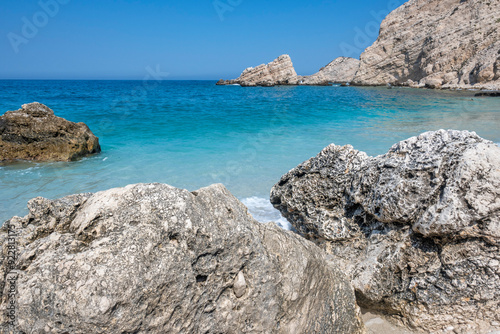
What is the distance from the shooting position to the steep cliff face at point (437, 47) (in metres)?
40.2

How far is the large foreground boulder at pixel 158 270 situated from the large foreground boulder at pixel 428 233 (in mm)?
724

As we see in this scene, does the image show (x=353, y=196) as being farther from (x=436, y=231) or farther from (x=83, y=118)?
(x=83, y=118)

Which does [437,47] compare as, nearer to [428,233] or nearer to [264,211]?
[264,211]

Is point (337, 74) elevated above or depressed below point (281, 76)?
above

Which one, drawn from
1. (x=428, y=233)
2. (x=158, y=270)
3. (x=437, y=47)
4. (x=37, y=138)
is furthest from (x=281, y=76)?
(x=158, y=270)

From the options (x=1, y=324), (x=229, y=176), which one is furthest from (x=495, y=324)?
(x=229, y=176)

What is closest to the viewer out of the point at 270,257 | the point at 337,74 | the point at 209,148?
the point at 270,257

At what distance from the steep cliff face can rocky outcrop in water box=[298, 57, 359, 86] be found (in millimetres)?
13345

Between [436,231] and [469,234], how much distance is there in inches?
9.9

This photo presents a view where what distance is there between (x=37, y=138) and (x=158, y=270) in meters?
9.40

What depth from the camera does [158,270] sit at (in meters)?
1.83

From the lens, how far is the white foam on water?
16.3ft

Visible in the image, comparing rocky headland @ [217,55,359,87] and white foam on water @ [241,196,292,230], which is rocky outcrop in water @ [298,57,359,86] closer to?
rocky headland @ [217,55,359,87]

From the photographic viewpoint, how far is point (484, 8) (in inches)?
1730
